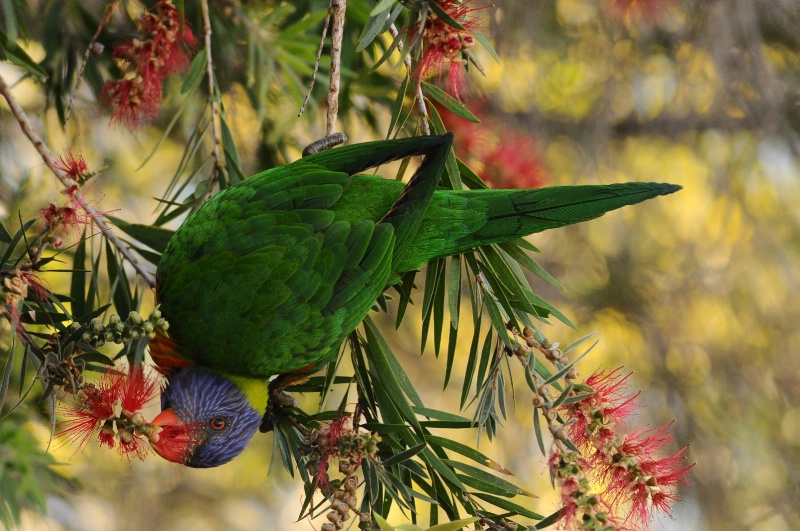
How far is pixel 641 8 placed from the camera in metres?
1.88

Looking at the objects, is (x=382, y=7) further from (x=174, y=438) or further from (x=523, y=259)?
(x=174, y=438)

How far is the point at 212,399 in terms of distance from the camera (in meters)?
1.26

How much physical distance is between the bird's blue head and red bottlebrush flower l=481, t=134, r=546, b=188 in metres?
0.87

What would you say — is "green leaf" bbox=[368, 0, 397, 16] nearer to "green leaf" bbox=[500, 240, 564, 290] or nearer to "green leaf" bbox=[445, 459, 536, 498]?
"green leaf" bbox=[500, 240, 564, 290]

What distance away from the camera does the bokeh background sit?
7.33 ft

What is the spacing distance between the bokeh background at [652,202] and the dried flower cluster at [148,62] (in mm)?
612

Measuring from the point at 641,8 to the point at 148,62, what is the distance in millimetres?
1272

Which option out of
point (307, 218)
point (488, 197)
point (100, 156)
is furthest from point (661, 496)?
point (100, 156)

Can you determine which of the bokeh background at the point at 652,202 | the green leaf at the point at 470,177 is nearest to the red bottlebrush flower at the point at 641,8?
the bokeh background at the point at 652,202

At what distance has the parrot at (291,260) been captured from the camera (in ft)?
3.97

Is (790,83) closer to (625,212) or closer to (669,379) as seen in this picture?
(625,212)

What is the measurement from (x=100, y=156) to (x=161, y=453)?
1.50 meters

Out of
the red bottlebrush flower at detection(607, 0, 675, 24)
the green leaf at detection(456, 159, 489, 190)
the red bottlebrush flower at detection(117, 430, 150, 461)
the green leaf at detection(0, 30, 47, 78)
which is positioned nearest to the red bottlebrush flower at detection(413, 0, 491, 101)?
the green leaf at detection(456, 159, 489, 190)

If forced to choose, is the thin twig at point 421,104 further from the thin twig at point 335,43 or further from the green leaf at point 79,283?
the green leaf at point 79,283
